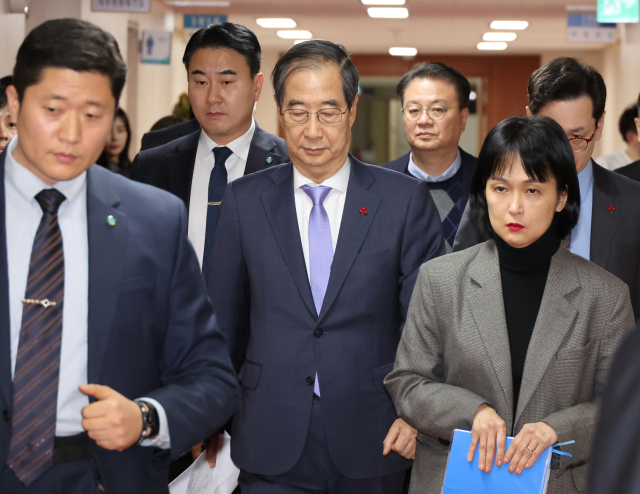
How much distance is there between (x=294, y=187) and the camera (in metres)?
2.63

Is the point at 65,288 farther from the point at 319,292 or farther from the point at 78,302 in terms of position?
the point at 319,292

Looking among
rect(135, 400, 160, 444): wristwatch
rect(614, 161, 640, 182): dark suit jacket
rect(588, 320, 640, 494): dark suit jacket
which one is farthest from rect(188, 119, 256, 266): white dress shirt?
rect(588, 320, 640, 494): dark suit jacket

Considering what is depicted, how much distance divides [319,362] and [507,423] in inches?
24.0

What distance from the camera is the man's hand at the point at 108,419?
1.52m

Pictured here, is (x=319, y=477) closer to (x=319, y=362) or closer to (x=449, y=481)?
(x=319, y=362)

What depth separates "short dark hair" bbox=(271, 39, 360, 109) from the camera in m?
2.63

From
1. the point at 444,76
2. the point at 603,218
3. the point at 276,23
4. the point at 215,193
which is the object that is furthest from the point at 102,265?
the point at 276,23

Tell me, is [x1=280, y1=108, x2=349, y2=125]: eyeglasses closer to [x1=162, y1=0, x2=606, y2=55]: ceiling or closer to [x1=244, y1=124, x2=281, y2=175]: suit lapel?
[x1=244, y1=124, x2=281, y2=175]: suit lapel

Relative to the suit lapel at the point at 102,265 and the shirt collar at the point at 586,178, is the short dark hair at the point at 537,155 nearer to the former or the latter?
the shirt collar at the point at 586,178

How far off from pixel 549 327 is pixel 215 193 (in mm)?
1647

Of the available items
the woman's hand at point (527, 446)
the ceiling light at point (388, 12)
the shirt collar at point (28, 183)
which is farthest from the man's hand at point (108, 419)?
the ceiling light at point (388, 12)

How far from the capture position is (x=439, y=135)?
3822mm

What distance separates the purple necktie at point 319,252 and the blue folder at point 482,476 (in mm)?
606

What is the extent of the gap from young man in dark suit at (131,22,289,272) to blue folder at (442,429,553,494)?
163 cm
